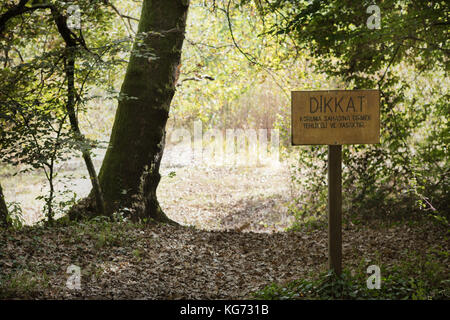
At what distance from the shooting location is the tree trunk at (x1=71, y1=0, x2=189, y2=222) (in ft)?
25.0

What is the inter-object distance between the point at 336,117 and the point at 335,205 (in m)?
0.93

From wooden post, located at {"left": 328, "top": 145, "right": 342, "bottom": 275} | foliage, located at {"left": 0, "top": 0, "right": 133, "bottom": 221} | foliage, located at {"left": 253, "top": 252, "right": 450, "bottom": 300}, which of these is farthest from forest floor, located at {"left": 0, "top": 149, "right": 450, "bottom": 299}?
foliage, located at {"left": 0, "top": 0, "right": 133, "bottom": 221}

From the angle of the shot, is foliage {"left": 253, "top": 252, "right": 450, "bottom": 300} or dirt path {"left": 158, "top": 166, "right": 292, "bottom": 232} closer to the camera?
foliage {"left": 253, "top": 252, "right": 450, "bottom": 300}

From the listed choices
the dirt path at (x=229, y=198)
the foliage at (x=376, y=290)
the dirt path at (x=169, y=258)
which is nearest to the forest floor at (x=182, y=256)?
the dirt path at (x=169, y=258)

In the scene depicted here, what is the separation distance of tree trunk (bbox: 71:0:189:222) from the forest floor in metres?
0.69

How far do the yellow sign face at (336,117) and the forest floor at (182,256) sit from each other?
155 cm

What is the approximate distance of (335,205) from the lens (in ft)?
15.0

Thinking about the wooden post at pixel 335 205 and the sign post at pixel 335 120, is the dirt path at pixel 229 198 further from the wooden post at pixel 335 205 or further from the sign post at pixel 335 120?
the sign post at pixel 335 120

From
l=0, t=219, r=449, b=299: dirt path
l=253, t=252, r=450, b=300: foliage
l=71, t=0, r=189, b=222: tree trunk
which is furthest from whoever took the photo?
l=71, t=0, r=189, b=222: tree trunk

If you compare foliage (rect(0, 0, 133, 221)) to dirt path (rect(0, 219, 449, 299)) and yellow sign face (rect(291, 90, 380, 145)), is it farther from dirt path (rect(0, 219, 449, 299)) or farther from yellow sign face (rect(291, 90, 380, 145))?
yellow sign face (rect(291, 90, 380, 145))
